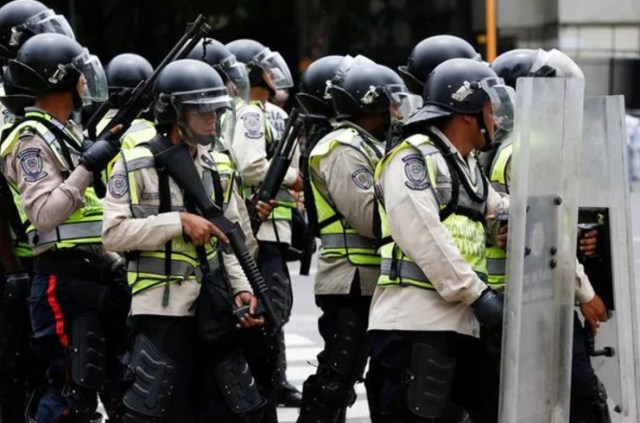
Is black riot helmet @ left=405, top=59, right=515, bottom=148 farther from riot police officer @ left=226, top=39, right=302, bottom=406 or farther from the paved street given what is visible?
riot police officer @ left=226, top=39, right=302, bottom=406

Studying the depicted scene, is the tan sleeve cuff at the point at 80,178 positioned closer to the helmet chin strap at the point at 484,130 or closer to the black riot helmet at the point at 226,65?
the helmet chin strap at the point at 484,130

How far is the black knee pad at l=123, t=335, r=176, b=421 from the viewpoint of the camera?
623 centimetres

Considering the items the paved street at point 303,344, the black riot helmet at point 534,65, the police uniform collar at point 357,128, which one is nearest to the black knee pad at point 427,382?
the black riot helmet at point 534,65

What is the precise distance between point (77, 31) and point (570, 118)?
2149 centimetres

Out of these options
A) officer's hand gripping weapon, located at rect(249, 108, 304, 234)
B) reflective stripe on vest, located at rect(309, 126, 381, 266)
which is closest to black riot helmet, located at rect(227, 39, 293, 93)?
officer's hand gripping weapon, located at rect(249, 108, 304, 234)

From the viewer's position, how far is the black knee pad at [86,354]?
689 cm

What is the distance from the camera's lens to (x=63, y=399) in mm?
6938

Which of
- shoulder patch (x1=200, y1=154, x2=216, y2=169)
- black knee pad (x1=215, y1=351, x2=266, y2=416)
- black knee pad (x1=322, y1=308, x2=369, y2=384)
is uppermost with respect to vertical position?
shoulder patch (x1=200, y1=154, x2=216, y2=169)

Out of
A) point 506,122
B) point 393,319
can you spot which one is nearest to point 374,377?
point 393,319

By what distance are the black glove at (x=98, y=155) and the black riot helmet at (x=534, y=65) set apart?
1.70 metres

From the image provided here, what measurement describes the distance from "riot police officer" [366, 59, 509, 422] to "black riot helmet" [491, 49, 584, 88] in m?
0.43

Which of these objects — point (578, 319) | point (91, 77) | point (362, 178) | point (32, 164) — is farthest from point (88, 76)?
point (578, 319)

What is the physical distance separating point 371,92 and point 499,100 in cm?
141

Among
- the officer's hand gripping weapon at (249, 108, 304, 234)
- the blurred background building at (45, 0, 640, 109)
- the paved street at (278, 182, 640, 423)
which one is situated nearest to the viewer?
the officer's hand gripping weapon at (249, 108, 304, 234)
